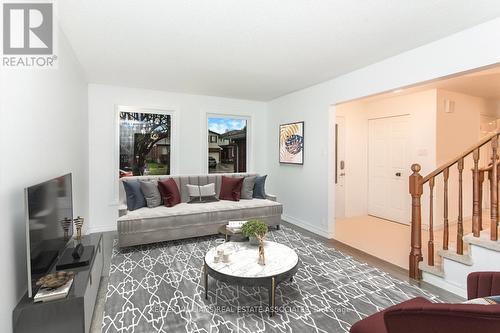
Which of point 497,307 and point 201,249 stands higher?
point 497,307

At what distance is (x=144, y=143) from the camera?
4.87 metres

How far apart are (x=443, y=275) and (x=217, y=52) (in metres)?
3.38

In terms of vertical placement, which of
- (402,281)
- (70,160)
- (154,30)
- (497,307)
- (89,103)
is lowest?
(402,281)

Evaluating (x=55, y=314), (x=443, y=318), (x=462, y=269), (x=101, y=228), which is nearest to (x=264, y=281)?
(x=443, y=318)

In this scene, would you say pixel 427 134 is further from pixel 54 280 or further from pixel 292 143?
pixel 54 280

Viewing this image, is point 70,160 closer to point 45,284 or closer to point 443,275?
point 45,284

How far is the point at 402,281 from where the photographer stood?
271 centimetres

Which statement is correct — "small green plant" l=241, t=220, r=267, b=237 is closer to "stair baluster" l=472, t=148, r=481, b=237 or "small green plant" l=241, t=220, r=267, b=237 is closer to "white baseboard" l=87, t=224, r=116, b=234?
"stair baluster" l=472, t=148, r=481, b=237

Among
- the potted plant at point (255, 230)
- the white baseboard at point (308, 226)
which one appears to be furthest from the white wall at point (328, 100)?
the potted plant at point (255, 230)

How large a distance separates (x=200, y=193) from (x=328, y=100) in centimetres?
259

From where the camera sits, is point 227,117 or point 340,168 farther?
point 227,117

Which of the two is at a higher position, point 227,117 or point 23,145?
point 227,117

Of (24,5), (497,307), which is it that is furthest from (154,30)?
(497,307)

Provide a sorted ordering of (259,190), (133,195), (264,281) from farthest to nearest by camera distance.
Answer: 1. (259,190)
2. (133,195)
3. (264,281)
